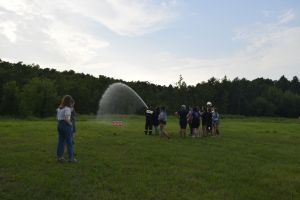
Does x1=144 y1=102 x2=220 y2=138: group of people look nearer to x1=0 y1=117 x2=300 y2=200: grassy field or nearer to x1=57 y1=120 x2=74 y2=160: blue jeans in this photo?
x1=0 y1=117 x2=300 y2=200: grassy field

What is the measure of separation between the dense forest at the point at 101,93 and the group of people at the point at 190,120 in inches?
2924

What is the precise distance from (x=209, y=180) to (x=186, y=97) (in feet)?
323

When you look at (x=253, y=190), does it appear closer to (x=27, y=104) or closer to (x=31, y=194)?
(x=31, y=194)

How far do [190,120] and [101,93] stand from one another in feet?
350

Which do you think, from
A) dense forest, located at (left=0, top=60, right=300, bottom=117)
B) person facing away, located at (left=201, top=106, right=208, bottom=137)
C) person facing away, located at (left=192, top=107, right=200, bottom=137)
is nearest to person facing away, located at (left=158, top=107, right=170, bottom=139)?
person facing away, located at (left=192, top=107, right=200, bottom=137)

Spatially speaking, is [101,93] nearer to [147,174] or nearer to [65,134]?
[65,134]

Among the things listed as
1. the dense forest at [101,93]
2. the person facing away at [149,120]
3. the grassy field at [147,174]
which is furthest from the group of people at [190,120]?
the dense forest at [101,93]

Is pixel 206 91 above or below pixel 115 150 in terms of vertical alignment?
above

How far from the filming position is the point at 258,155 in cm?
1975

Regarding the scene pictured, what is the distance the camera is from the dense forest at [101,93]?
363 ft

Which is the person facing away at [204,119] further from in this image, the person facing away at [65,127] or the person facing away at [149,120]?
the person facing away at [65,127]

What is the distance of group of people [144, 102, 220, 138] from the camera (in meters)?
29.7

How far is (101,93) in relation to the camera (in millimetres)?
135500

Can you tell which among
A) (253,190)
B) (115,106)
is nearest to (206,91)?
(115,106)
